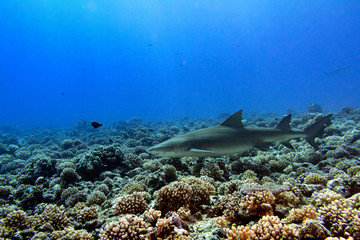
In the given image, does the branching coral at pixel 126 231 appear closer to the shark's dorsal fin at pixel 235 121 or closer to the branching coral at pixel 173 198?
the branching coral at pixel 173 198

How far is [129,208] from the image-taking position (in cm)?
354

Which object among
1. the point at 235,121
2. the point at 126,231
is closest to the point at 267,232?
the point at 126,231

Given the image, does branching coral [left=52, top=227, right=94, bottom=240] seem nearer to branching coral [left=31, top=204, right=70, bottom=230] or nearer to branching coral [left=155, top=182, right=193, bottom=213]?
branching coral [left=31, top=204, right=70, bottom=230]

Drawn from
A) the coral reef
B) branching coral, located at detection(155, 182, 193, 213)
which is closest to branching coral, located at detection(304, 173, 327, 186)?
the coral reef

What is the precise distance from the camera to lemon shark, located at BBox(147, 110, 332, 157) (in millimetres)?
5875

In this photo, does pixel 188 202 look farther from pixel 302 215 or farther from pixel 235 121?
pixel 235 121

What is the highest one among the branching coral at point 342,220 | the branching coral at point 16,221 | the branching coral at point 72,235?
the branching coral at point 16,221

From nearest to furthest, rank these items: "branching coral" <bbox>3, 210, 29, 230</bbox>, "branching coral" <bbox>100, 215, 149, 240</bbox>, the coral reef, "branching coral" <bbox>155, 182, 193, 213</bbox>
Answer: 1. the coral reef
2. "branching coral" <bbox>100, 215, 149, 240</bbox>
3. "branching coral" <bbox>3, 210, 29, 230</bbox>
4. "branching coral" <bbox>155, 182, 193, 213</bbox>

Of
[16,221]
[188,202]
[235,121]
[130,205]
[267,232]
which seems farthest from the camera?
[235,121]

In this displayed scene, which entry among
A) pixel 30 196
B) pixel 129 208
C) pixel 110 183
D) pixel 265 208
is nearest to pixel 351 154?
pixel 265 208

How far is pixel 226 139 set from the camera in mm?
6324

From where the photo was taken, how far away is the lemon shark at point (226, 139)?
5.88 m

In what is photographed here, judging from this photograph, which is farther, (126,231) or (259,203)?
(259,203)

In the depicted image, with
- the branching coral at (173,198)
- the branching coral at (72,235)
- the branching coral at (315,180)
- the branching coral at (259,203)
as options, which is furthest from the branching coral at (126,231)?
the branching coral at (315,180)
